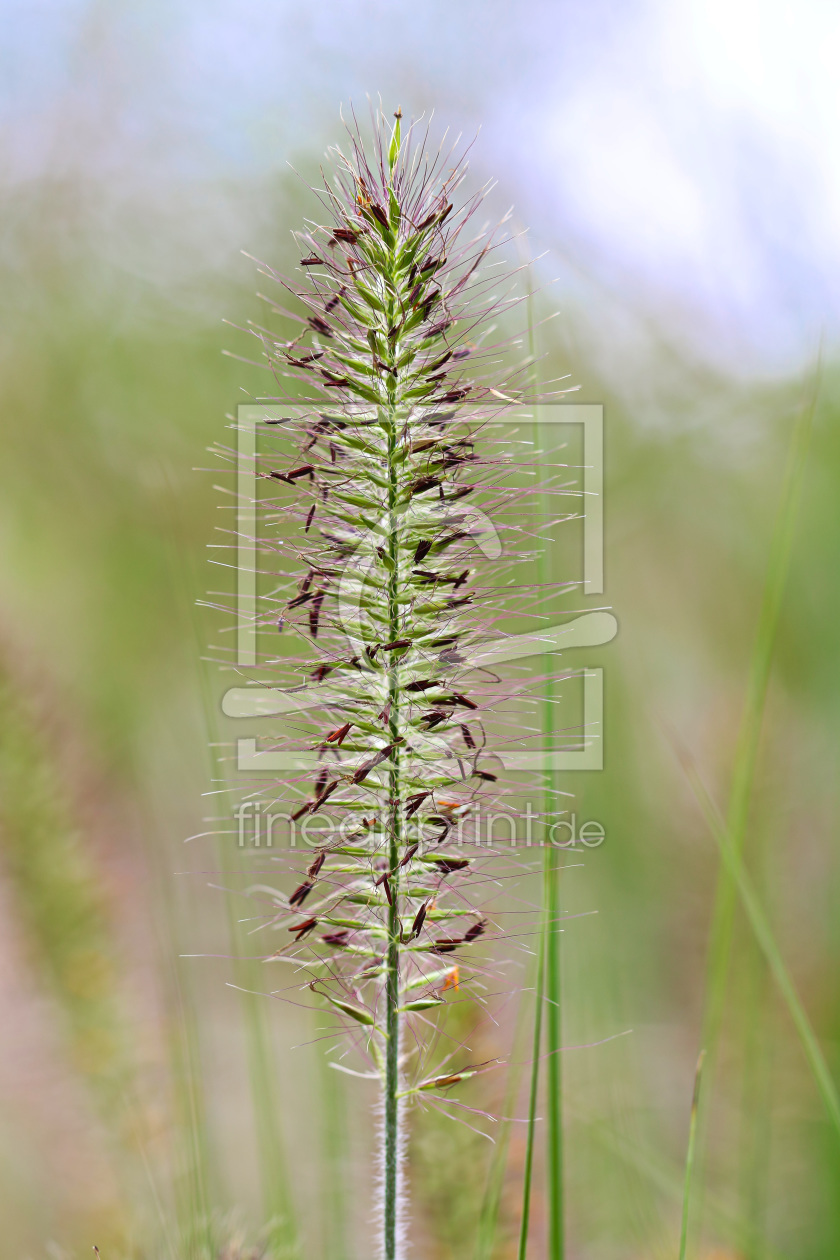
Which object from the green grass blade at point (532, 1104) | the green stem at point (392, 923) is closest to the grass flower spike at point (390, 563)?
the green stem at point (392, 923)

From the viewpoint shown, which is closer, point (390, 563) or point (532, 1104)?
point (532, 1104)

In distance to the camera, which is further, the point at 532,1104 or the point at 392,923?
the point at 392,923

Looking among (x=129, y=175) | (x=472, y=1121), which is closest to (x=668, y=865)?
(x=472, y=1121)

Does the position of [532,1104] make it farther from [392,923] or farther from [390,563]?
[390,563]

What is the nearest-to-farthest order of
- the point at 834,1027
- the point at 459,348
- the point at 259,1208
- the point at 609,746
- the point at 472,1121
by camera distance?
the point at 459,348 < the point at 472,1121 < the point at 834,1027 < the point at 259,1208 < the point at 609,746

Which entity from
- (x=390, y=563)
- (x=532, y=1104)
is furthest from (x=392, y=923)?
(x=390, y=563)

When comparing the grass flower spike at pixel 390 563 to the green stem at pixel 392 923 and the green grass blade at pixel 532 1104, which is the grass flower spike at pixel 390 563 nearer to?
the green stem at pixel 392 923

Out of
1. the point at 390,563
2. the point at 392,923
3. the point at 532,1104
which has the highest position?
the point at 390,563

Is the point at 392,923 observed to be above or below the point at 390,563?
below

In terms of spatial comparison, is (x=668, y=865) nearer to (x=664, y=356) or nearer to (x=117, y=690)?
(x=117, y=690)
